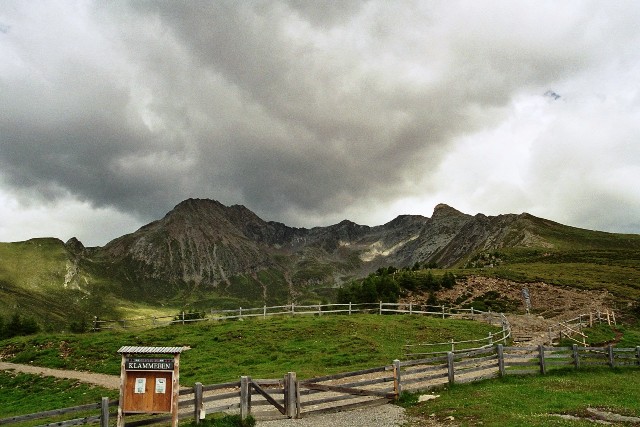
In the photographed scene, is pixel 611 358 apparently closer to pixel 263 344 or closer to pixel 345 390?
pixel 345 390

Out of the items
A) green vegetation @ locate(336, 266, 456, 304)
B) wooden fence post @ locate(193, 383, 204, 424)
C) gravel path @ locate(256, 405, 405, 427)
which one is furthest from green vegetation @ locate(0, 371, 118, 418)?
green vegetation @ locate(336, 266, 456, 304)

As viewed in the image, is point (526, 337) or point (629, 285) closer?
point (526, 337)

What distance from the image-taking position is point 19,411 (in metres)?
24.8

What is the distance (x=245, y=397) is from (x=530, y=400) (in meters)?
12.4

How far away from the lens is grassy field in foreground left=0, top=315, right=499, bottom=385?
30938 millimetres

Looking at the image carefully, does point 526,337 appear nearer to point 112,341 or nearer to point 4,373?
point 112,341

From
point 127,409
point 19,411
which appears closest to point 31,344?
point 19,411

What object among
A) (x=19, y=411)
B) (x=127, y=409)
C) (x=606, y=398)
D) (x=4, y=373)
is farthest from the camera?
(x=4, y=373)

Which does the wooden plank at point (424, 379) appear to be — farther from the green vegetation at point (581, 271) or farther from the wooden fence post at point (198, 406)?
the green vegetation at point (581, 271)

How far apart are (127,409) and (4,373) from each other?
27.4m

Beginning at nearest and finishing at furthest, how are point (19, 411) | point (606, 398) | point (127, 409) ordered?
1. point (127, 409)
2. point (606, 398)
3. point (19, 411)

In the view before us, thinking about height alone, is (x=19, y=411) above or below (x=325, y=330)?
below

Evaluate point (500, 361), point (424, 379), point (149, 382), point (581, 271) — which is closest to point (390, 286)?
point (500, 361)

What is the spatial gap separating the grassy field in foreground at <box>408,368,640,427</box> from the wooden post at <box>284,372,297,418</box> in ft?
16.9
